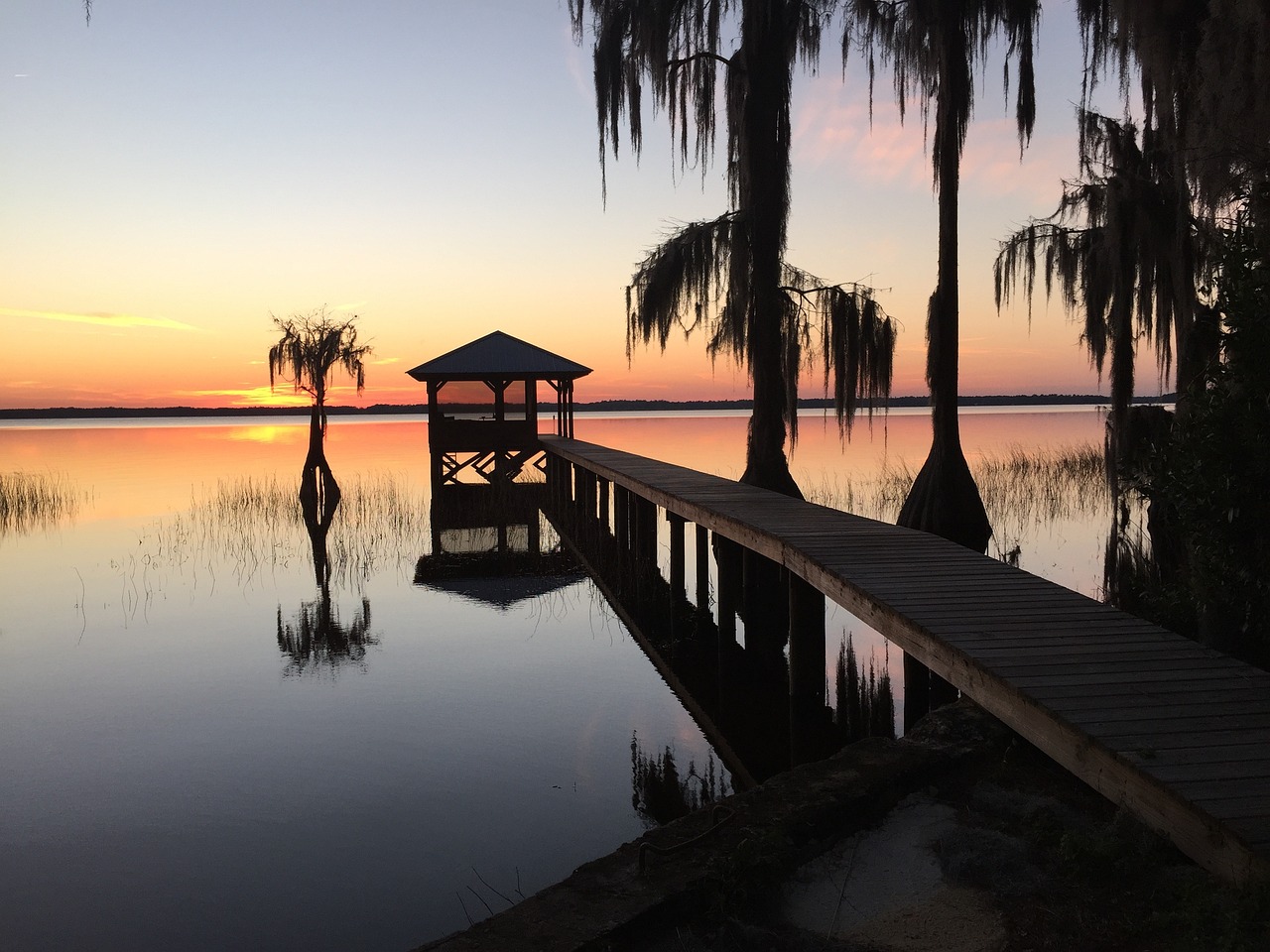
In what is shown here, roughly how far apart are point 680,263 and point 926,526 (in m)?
4.96

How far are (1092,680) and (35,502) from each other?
24.8m

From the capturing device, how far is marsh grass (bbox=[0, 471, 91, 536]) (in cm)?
2028

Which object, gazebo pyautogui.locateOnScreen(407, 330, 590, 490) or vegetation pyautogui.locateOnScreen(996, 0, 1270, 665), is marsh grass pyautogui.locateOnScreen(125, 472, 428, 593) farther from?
vegetation pyautogui.locateOnScreen(996, 0, 1270, 665)

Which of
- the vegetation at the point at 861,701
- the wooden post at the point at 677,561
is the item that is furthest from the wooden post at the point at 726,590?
the vegetation at the point at 861,701

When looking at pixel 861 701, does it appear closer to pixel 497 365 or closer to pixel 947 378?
pixel 947 378

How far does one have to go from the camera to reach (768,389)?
14016mm

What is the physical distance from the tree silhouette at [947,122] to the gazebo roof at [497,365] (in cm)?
1356

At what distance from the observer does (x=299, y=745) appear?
745 centimetres

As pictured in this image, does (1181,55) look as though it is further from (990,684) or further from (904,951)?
(904,951)

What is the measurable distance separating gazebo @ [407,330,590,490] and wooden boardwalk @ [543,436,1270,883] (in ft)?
62.8

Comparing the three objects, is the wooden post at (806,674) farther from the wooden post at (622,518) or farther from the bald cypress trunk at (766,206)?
the wooden post at (622,518)

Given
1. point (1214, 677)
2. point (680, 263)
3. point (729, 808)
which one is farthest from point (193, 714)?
point (680, 263)

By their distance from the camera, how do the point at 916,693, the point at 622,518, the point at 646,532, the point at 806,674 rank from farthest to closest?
the point at 622,518
the point at 646,532
the point at 806,674
the point at 916,693

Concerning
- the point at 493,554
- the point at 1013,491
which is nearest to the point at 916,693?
the point at 493,554
